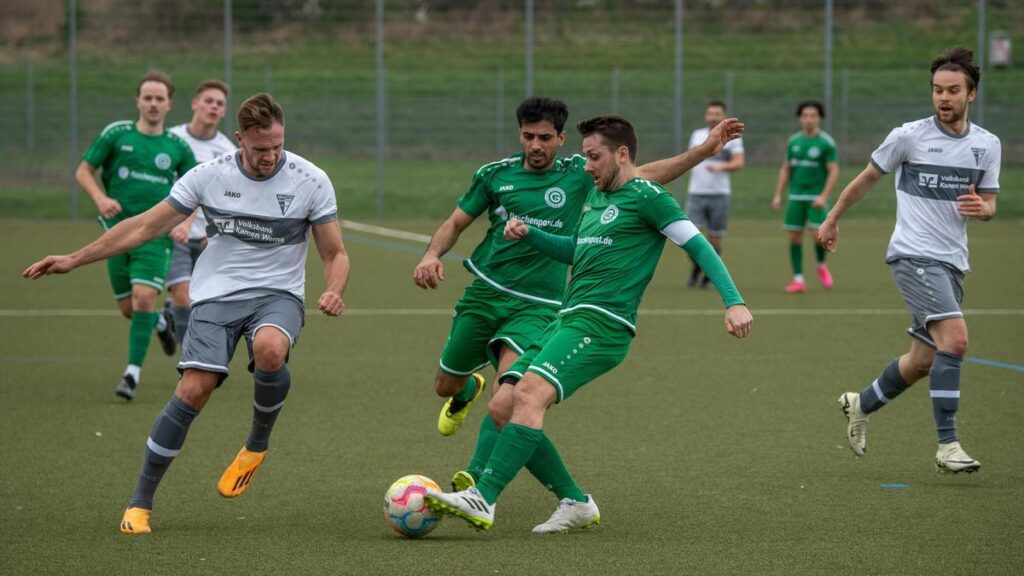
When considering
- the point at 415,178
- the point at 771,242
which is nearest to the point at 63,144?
the point at 415,178

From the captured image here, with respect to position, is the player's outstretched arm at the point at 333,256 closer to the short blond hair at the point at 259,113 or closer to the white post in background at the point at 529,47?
the short blond hair at the point at 259,113

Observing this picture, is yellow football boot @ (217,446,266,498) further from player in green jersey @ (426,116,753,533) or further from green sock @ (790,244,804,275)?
green sock @ (790,244,804,275)

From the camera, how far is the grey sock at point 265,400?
6.52m

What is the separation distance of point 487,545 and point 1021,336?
8206 millimetres

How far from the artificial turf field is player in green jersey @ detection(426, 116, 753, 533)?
0.34m

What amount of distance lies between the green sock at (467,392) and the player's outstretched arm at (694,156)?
5.62ft

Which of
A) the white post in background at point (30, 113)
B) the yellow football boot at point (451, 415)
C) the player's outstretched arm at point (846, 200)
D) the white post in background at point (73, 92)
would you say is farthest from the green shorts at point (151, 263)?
the white post in background at point (30, 113)

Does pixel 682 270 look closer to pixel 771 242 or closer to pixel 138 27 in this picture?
pixel 771 242

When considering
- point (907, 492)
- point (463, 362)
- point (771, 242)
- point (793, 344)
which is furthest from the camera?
point (771, 242)

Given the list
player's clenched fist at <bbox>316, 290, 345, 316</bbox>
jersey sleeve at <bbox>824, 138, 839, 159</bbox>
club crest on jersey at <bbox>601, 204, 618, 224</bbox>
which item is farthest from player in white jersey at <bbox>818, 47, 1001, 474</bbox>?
jersey sleeve at <bbox>824, 138, 839, 159</bbox>

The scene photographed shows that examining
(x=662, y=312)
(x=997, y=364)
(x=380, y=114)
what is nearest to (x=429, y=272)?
(x=997, y=364)

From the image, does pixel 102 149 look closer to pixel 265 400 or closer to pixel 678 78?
pixel 265 400

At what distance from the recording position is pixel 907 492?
7043 mm

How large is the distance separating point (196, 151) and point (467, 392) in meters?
3.88
